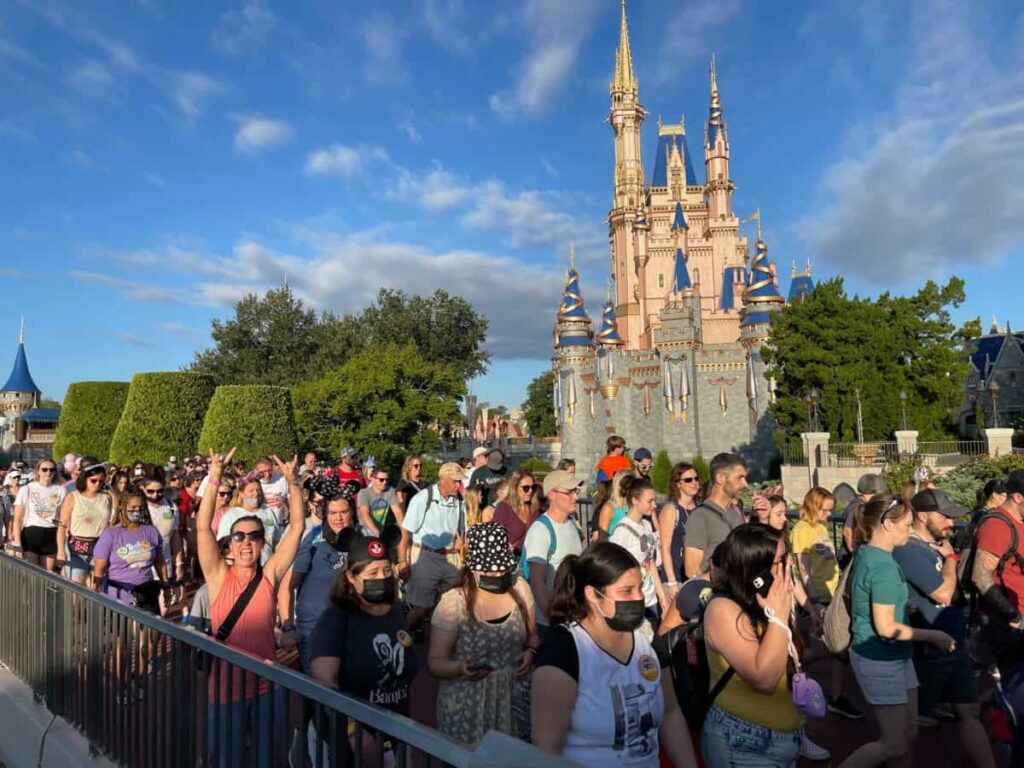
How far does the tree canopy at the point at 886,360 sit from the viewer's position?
96.6 ft

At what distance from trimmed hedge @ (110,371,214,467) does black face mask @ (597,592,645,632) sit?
2917cm

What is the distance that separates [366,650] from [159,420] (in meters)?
29.4

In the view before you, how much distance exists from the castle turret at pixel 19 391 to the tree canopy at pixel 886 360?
62.1 metres

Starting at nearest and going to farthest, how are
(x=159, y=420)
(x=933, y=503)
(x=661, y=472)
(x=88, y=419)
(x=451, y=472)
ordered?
1. (x=933, y=503)
2. (x=451, y=472)
3. (x=159, y=420)
4. (x=88, y=419)
5. (x=661, y=472)

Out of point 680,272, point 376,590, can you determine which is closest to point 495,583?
point 376,590

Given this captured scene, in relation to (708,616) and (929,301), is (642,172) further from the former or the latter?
(708,616)

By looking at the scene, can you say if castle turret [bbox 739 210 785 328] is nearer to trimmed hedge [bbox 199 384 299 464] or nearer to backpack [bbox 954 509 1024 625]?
trimmed hedge [bbox 199 384 299 464]

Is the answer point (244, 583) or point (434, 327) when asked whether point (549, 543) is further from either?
point (434, 327)

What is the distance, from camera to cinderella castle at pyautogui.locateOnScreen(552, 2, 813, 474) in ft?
128

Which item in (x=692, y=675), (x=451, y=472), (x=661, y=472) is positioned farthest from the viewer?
(x=661, y=472)

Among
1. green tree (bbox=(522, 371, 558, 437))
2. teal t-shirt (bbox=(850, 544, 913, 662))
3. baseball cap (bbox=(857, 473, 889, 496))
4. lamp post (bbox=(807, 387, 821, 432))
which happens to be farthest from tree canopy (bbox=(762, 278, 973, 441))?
green tree (bbox=(522, 371, 558, 437))

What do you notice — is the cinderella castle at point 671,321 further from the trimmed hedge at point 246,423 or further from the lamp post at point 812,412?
the trimmed hedge at point 246,423

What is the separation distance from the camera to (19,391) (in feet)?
207

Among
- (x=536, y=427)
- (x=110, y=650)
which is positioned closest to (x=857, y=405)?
(x=110, y=650)
